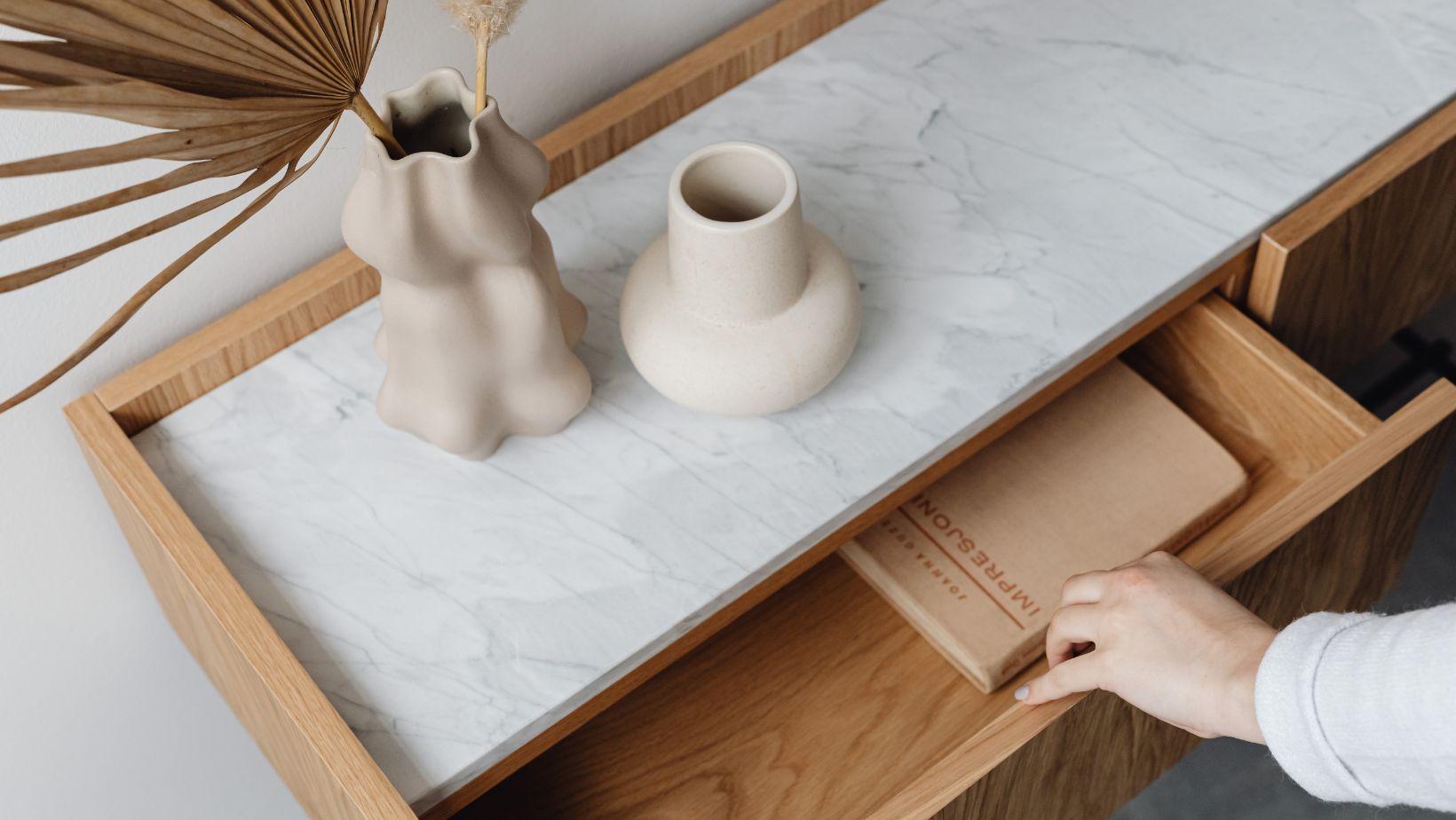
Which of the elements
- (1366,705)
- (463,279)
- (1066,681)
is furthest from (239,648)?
(1366,705)

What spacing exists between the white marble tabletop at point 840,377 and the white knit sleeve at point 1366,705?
232 mm

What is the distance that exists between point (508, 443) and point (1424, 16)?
0.72 m

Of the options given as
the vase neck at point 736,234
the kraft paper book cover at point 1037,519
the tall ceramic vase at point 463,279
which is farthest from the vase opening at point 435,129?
the kraft paper book cover at point 1037,519

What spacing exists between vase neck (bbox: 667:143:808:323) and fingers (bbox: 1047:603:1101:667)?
0.75ft

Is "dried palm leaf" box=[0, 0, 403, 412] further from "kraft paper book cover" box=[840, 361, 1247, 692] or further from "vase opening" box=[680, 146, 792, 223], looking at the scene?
"kraft paper book cover" box=[840, 361, 1247, 692]

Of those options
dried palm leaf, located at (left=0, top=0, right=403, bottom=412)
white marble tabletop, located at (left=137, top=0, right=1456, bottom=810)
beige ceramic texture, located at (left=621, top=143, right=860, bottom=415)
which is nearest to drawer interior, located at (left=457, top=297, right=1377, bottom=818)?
white marble tabletop, located at (left=137, top=0, right=1456, bottom=810)

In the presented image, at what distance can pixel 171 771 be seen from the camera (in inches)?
43.9

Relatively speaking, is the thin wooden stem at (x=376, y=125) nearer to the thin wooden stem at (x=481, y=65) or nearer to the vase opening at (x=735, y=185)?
the thin wooden stem at (x=481, y=65)

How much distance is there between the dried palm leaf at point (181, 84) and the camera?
508mm

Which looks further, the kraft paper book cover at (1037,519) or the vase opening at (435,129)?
the kraft paper book cover at (1037,519)

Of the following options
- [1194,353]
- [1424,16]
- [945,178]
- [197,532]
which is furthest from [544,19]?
[1424,16]

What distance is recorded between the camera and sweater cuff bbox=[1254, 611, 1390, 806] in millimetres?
647

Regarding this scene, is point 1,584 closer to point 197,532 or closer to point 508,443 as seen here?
point 197,532

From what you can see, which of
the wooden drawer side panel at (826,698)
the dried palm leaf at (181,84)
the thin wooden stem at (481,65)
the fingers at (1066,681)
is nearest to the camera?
the dried palm leaf at (181,84)
